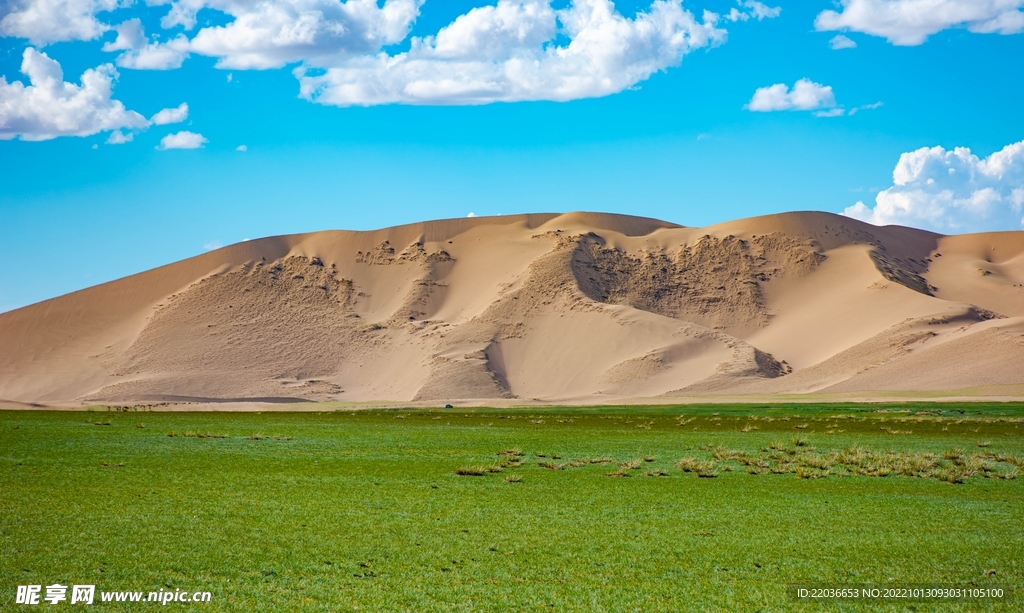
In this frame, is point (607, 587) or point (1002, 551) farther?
point (1002, 551)

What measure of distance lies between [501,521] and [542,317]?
90116 millimetres

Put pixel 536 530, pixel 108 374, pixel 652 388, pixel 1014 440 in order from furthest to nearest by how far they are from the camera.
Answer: pixel 108 374, pixel 652 388, pixel 1014 440, pixel 536 530

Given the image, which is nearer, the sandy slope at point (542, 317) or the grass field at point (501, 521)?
the grass field at point (501, 521)

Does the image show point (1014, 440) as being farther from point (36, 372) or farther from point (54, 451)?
point (36, 372)

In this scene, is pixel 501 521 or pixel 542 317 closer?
pixel 501 521

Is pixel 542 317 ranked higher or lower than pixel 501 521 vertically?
higher

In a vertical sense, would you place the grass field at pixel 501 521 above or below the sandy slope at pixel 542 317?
below

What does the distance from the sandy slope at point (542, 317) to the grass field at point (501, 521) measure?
53.8 meters

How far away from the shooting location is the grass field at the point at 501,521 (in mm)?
12039

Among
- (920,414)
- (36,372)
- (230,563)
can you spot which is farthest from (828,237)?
(230,563)

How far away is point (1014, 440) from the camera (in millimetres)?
35344

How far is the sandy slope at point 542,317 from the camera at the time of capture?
299 ft

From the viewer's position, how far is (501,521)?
55.0 feet

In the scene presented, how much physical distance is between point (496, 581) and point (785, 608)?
3.74 metres
